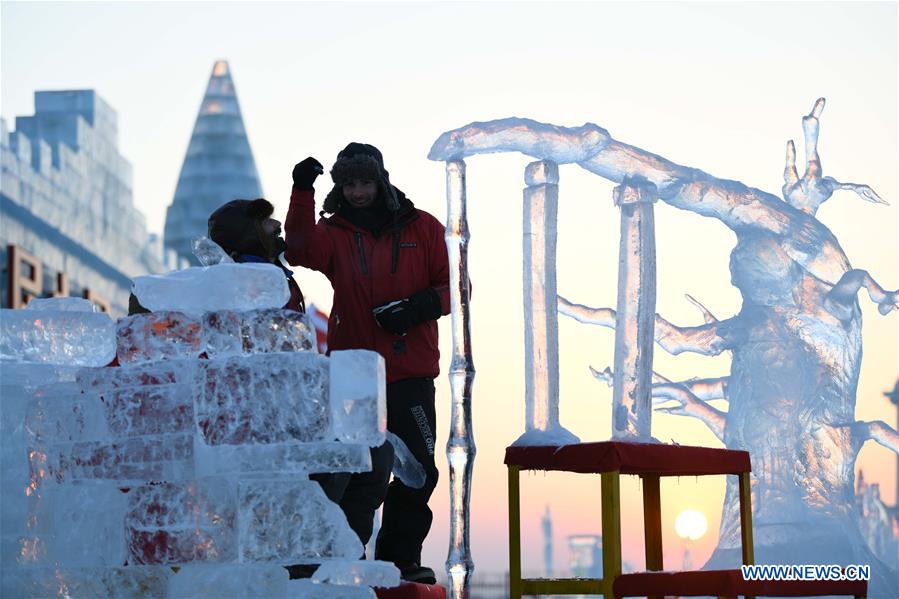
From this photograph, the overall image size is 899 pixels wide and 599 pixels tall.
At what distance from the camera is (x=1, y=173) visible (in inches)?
774

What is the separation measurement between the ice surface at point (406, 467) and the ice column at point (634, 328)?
2.65 ft

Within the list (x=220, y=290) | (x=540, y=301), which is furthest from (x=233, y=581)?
(x=540, y=301)

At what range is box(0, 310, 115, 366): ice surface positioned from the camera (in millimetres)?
3350

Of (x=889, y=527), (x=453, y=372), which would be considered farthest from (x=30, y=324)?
(x=889, y=527)

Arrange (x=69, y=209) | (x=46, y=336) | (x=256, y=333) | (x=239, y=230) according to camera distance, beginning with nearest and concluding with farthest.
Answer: (x=256, y=333) → (x=46, y=336) → (x=239, y=230) → (x=69, y=209)

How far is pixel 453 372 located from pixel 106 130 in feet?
70.4

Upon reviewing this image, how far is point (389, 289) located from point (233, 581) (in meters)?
1.21

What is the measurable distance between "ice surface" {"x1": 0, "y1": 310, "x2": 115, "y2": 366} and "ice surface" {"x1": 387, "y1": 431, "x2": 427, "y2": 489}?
3.18 feet

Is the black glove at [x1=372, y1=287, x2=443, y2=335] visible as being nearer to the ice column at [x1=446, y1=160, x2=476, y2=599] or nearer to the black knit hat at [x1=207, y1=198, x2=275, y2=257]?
the ice column at [x1=446, y1=160, x2=476, y2=599]

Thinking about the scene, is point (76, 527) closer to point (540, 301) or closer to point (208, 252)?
point (208, 252)

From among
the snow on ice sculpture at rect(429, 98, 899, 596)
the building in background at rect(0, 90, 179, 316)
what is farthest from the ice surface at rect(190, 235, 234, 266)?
the building in background at rect(0, 90, 179, 316)

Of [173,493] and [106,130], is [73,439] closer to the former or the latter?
[173,493]

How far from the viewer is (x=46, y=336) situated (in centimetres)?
340

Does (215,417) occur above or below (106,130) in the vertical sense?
below
